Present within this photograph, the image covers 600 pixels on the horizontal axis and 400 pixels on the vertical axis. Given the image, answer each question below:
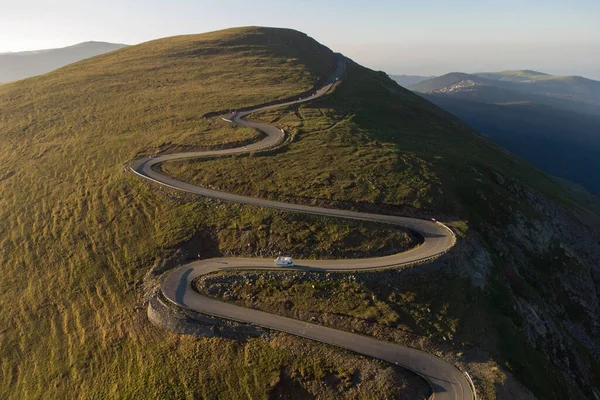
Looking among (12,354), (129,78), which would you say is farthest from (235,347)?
(129,78)

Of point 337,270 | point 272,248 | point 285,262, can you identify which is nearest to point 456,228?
point 337,270

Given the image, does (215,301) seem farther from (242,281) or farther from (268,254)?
(268,254)

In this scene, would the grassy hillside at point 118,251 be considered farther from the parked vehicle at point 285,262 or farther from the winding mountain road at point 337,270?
the parked vehicle at point 285,262

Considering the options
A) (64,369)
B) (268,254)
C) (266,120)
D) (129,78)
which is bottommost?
(64,369)

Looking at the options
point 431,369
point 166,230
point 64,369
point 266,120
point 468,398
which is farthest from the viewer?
point 266,120

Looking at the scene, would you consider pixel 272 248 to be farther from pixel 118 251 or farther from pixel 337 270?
pixel 118 251

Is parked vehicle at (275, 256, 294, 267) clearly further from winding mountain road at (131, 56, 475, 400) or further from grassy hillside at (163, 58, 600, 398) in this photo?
grassy hillside at (163, 58, 600, 398)

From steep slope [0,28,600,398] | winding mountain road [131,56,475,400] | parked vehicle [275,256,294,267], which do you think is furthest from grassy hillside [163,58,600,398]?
parked vehicle [275,256,294,267]
